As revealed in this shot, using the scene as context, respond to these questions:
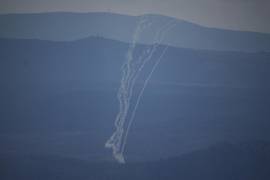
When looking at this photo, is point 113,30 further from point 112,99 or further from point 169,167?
point 169,167

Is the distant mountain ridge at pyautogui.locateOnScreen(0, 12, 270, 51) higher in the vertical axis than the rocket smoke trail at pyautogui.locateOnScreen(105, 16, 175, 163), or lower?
higher

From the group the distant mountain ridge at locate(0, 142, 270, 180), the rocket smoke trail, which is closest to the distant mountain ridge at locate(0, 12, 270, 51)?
the rocket smoke trail

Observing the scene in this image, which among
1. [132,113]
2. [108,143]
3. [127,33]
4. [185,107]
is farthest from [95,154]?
[127,33]

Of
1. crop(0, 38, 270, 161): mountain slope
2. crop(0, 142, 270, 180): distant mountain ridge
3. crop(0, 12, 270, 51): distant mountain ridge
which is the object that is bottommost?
crop(0, 142, 270, 180): distant mountain ridge

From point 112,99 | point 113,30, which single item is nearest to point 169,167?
point 112,99

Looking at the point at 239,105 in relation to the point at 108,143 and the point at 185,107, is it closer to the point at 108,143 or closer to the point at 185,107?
the point at 185,107

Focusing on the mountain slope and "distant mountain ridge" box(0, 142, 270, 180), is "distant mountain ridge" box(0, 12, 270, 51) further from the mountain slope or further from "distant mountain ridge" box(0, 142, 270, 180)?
"distant mountain ridge" box(0, 142, 270, 180)

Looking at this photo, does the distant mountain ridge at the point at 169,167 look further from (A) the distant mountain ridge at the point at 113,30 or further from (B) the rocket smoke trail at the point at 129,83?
(A) the distant mountain ridge at the point at 113,30
